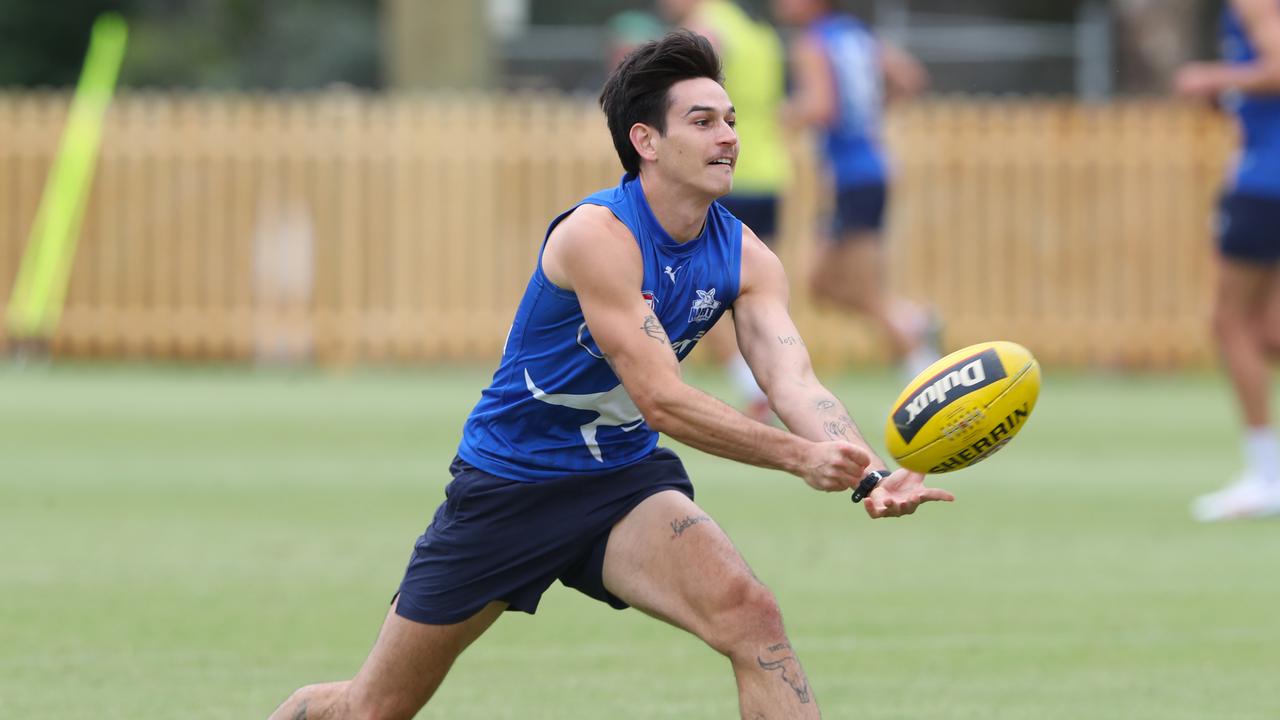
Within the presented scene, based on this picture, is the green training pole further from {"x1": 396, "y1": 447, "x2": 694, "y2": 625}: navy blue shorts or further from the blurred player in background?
{"x1": 396, "y1": 447, "x2": 694, "y2": 625}: navy blue shorts

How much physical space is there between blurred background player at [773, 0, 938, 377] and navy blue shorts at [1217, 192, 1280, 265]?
4.39 meters

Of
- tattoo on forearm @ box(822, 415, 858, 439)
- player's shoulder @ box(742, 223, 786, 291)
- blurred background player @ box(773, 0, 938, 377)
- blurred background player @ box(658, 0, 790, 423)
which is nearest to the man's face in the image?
player's shoulder @ box(742, 223, 786, 291)

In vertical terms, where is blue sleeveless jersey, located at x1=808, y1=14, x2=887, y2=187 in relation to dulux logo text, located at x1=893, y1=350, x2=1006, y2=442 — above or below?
above

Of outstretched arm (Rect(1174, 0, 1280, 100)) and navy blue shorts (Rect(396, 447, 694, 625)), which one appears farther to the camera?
outstretched arm (Rect(1174, 0, 1280, 100))

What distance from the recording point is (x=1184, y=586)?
8320 mm

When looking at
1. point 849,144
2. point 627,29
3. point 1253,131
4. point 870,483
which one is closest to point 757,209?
point 849,144

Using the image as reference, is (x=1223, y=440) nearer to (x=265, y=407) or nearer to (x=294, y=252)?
(x=265, y=407)

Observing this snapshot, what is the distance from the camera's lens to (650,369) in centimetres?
499

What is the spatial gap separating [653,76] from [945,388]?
106 cm

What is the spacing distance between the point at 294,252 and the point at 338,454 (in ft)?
26.1

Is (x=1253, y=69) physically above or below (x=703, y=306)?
above

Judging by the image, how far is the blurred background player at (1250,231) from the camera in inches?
385

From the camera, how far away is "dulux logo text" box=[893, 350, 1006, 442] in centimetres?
496

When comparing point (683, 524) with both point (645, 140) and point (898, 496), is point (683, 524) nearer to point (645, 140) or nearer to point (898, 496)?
point (898, 496)
